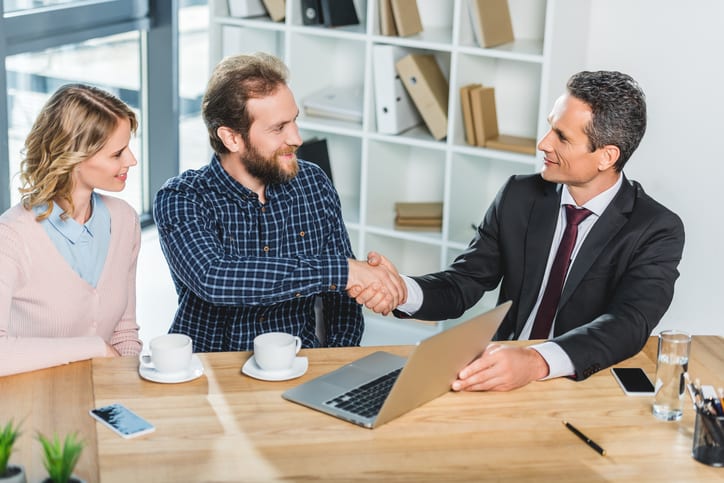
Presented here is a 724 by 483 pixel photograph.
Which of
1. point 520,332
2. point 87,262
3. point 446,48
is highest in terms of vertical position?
point 446,48

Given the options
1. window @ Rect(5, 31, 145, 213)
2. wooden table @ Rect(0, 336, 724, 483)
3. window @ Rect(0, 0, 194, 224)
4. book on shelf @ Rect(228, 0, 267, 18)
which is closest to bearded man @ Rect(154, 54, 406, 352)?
wooden table @ Rect(0, 336, 724, 483)

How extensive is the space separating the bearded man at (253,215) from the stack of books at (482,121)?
43.3 inches

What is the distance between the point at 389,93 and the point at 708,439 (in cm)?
223

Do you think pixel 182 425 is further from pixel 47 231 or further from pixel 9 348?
pixel 47 231

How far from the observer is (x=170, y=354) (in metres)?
1.89

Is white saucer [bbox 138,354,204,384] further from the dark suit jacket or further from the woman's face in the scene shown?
the dark suit jacket

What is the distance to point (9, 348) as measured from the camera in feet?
6.32

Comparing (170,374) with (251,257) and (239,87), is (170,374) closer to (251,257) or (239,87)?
(251,257)

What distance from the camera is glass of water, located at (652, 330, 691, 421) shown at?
1842 mm

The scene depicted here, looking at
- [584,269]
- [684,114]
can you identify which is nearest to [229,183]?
[584,269]

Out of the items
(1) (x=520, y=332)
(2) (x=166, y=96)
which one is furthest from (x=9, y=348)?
(2) (x=166, y=96)

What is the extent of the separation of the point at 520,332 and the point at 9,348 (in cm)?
125

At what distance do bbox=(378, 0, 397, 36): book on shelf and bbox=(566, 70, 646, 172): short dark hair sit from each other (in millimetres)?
1285

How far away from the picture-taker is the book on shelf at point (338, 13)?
12.2ft
